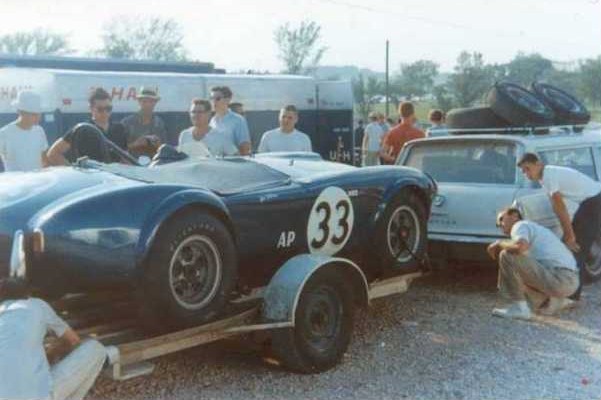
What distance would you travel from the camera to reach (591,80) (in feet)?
121

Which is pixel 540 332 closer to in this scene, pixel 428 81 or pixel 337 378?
pixel 337 378

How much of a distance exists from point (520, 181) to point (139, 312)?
165 inches

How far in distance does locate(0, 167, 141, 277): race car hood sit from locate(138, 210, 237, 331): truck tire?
43cm

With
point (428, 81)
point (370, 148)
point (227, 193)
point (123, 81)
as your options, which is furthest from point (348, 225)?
point (428, 81)

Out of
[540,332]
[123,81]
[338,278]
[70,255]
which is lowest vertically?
[540,332]

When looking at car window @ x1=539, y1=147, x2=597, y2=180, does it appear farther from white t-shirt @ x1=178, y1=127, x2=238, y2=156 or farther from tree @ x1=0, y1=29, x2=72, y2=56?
tree @ x1=0, y1=29, x2=72, y2=56

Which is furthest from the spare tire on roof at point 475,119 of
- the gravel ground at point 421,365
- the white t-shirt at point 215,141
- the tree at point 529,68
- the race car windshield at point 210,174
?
the tree at point 529,68

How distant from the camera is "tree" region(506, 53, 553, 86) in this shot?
39656mm

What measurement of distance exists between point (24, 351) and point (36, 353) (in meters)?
0.08

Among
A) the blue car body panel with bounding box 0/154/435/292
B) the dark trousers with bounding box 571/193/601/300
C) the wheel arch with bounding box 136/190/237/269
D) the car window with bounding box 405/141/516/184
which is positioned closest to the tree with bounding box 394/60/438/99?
the car window with bounding box 405/141/516/184

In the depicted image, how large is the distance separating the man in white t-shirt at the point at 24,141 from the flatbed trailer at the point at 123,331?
2949 millimetres

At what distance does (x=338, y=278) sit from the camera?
5.37 meters

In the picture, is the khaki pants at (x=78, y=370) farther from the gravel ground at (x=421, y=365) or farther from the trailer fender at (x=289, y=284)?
the trailer fender at (x=289, y=284)

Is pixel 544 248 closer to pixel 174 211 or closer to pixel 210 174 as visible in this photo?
pixel 210 174
